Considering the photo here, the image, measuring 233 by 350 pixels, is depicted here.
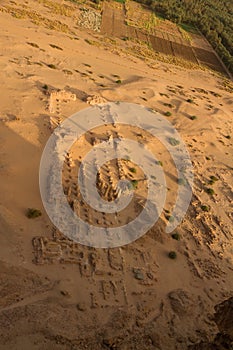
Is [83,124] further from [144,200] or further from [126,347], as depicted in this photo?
[126,347]

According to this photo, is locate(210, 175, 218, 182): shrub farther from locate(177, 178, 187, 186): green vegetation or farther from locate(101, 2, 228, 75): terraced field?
locate(101, 2, 228, 75): terraced field

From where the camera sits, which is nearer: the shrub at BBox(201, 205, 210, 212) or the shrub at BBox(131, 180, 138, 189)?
the shrub at BBox(131, 180, 138, 189)

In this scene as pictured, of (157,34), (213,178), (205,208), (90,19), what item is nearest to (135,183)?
(205,208)

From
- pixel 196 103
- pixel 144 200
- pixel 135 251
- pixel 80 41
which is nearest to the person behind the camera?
pixel 135 251

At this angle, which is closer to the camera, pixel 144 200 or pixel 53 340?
pixel 53 340

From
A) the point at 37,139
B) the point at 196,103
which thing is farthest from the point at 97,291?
the point at 196,103

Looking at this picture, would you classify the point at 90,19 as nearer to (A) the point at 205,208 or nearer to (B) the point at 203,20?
(B) the point at 203,20

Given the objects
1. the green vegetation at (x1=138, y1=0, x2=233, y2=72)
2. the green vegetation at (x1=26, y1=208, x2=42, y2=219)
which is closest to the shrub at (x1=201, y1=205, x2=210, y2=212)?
the green vegetation at (x1=26, y1=208, x2=42, y2=219)
